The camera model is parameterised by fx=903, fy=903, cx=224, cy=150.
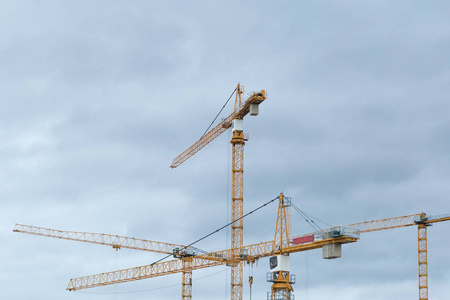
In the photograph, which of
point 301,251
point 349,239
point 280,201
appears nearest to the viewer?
point 349,239

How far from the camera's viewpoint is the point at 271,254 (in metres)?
197

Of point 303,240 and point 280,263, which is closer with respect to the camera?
point 303,240

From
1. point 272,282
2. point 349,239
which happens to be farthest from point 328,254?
point 272,282

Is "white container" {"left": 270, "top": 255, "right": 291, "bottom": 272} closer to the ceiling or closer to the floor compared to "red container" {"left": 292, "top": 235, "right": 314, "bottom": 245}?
closer to the floor

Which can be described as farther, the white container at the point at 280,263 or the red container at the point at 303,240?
the white container at the point at 280,263

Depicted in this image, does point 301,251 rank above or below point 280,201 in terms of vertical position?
below

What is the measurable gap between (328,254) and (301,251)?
13.5 meters

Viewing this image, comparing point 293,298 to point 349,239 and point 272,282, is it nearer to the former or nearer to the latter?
point 272,282

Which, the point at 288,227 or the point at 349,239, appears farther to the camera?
the point at 288,227

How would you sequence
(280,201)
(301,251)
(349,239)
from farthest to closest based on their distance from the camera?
1. (280,201)
2. (301,251)
3. (349,239)

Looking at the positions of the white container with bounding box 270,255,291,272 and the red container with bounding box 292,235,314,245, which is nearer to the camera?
the red container with bounding box 292,235,314,245

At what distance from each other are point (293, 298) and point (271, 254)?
1555 cm

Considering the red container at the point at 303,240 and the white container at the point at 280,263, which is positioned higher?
the red container at the point at 303,240

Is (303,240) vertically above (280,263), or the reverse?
(303,240)
